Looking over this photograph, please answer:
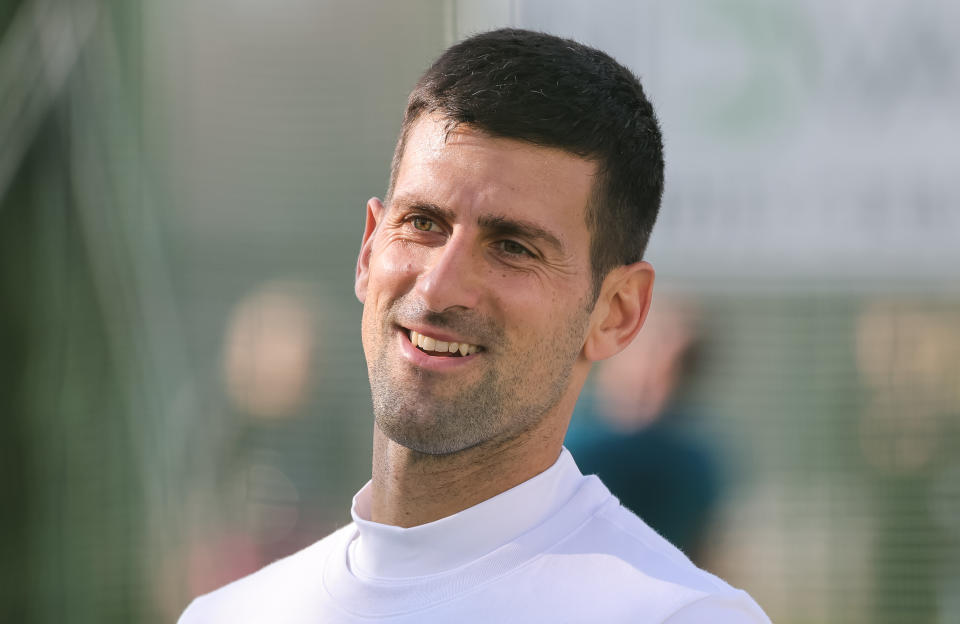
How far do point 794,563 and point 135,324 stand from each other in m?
2.52

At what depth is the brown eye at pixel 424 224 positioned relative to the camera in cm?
160

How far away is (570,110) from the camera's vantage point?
1.59 meters

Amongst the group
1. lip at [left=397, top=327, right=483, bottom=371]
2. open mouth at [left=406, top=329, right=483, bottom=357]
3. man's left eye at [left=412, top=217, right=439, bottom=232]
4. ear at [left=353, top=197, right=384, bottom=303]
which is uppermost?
man's left eye at [left=412, top=217, right=439, bottom=232]

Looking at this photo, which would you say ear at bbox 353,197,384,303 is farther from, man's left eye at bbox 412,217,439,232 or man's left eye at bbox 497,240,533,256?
man's left eye at bbox 497,240,533,256

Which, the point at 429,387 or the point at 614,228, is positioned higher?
the point at 614,228

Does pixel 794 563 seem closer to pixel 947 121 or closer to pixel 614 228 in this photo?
pixel 947 121

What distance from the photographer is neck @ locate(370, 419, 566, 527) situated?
162 cm

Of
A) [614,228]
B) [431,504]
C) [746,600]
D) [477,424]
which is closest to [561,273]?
[614,228]

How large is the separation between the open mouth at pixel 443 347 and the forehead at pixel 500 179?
18 cm

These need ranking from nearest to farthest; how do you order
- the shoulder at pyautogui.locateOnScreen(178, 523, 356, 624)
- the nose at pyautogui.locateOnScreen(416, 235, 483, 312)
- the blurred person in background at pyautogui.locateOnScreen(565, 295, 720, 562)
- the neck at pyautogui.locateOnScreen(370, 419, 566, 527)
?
the nose at pyautogui.locateOnScreen(416, 235, 483, 312)
the neck at pyautogui.locateOnScreen(370, 419, 566, 527)
the shoulder at pyautogui.locateOnScreen(178, 523, 356, 624)
the blurred person in background at pyautogui.locateOnScreen(565, 295, 720, 562)

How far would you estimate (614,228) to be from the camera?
1665 millimetres

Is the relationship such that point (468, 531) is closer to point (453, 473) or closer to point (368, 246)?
point (453, 473)

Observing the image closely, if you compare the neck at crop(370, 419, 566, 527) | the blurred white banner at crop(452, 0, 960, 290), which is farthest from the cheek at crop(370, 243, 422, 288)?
the blurred white banner at crop(452, 0, 960, 290)

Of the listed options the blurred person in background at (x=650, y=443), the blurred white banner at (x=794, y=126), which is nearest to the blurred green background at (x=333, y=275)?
the blurred white banner at (x=794, y=126)
